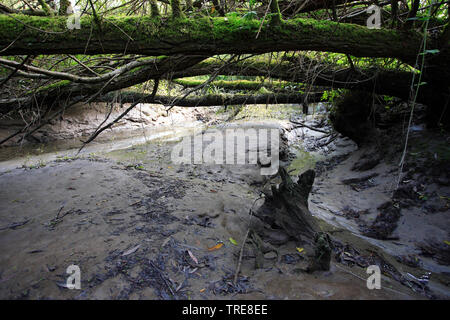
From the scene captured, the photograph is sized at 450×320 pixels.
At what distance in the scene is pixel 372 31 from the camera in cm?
267

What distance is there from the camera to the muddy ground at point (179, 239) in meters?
1.75

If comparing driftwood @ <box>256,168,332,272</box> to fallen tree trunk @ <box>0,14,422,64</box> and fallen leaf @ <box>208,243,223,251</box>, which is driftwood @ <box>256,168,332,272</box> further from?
fallen tree trunk @ <box>0,14,422,64</box>

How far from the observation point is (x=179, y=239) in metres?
2.38

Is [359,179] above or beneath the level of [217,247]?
beneath

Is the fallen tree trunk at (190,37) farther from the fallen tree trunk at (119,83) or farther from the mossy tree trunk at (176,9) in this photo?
the fallen tree trunk at (119,83)

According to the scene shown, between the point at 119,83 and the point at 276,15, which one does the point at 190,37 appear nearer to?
the point at 276,15

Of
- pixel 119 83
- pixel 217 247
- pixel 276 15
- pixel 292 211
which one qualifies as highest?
pixel 276 15

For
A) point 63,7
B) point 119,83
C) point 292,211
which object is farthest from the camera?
point 119,83

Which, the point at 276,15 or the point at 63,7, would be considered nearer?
the point at 63,7

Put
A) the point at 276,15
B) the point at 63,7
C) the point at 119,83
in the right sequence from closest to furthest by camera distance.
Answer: the point at 63,7 → the point at 276,15 → the point at 119,83

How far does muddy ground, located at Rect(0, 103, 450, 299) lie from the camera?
1751mm

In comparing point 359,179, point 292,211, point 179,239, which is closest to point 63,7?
point 179,239

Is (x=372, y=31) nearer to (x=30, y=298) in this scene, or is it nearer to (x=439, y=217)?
(x=439, y=217)

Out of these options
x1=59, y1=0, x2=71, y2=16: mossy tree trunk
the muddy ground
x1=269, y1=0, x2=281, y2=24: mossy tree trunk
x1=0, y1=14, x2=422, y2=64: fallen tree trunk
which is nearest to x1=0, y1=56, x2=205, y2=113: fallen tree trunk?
x1=0, y1=14, x2=422, y2=64: fallen tree trunk
